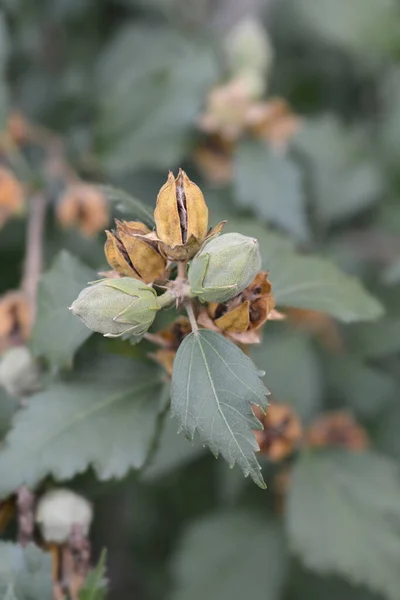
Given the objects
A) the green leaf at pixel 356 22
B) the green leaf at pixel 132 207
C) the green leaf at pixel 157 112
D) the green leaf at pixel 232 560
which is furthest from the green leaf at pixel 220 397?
the green leaf at pixel 356 22

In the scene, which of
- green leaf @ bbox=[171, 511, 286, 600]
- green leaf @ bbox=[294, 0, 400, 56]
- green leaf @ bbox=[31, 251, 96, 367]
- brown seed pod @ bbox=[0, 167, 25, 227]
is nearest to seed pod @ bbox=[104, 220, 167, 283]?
green leaf @ bbox=[31, 251, 96, 367]

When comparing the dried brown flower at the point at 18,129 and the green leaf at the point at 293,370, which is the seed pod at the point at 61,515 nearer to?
the green leaf at the point at 293,370

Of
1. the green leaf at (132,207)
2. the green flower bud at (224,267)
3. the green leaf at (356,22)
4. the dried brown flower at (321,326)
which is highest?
the green leaf at (356,22)

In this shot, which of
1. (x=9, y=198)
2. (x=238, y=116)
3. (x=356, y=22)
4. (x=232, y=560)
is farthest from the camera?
(x=356, y=22)

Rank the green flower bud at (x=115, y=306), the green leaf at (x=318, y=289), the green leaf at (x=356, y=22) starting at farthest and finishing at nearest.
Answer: the green leaf at (x=356, y=22) → the green leaf at (x=318, y=289) → the green flower bud at (x=115, y=306)

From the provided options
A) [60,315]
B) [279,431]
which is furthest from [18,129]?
[279,431]

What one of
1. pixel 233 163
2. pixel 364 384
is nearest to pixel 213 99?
pixel 233 163

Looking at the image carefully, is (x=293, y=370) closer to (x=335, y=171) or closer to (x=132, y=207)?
(x=335, y=171)
